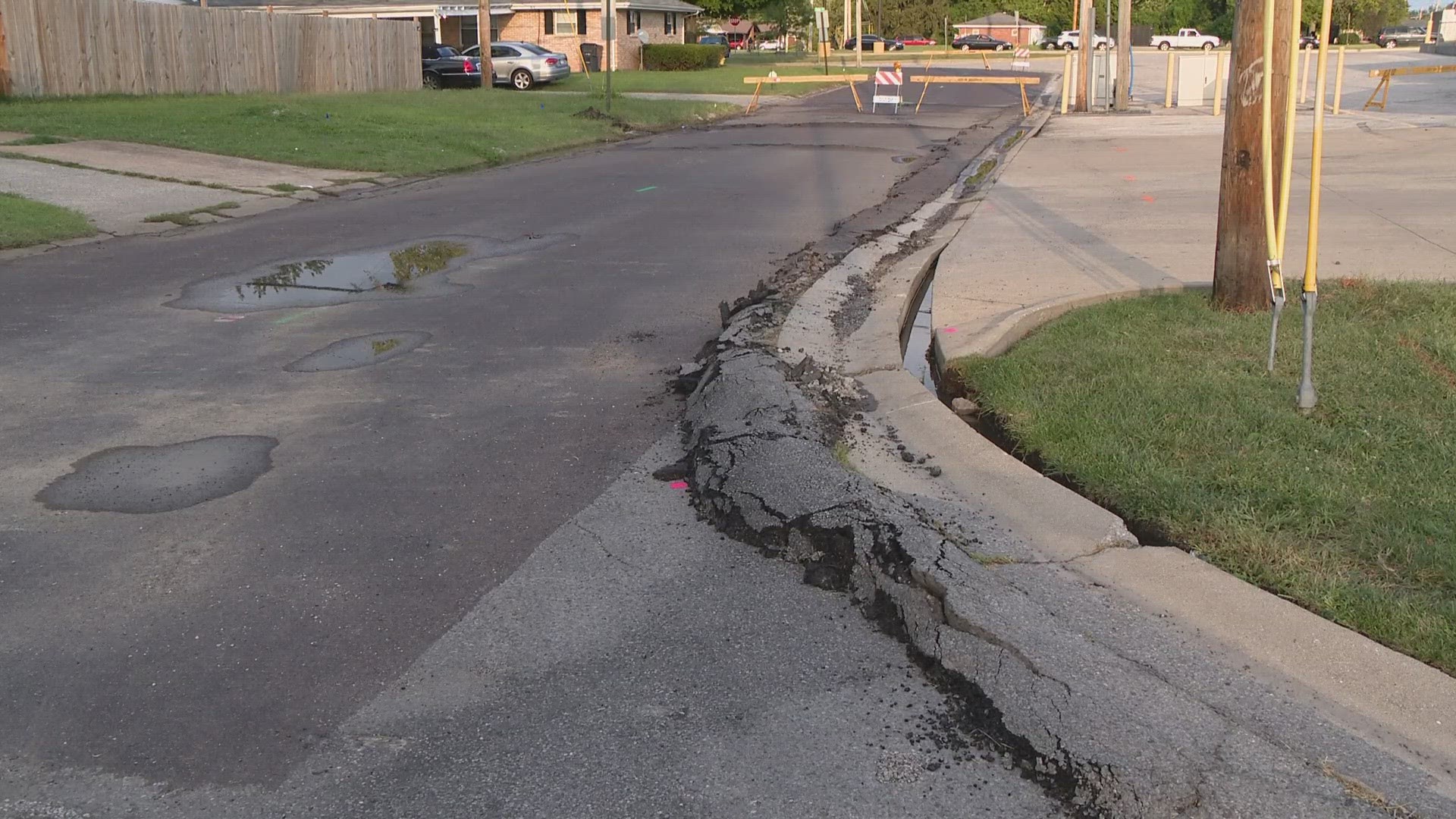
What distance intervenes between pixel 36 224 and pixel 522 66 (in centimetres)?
2969

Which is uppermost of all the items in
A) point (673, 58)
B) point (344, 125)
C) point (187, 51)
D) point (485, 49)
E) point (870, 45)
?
point (870, 45)

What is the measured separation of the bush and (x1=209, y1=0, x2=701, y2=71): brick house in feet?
2.69

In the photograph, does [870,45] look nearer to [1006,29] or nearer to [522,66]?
[1006,29]

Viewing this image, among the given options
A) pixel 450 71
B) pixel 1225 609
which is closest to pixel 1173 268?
pixel 1225 609

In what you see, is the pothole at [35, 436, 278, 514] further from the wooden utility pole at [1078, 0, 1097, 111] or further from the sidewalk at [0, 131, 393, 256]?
the wooden utility pole at [1078, 0, 1097, 111]

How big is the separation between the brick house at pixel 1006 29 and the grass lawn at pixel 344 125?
76.9 metres

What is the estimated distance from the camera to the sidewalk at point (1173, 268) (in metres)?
3.84

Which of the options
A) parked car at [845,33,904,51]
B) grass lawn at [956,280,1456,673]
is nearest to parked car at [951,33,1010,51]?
parked car at [845,33,904,51]

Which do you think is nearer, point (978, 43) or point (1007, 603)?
point (1007, 603)

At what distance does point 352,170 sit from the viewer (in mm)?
18422

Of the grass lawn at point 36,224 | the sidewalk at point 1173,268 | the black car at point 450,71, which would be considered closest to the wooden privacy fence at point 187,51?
the black car at point 450,71

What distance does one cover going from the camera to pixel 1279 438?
19.0 feet

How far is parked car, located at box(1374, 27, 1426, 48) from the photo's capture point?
3642 inches

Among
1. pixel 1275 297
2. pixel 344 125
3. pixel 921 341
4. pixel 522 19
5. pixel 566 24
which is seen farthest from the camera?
pixel 522 19
